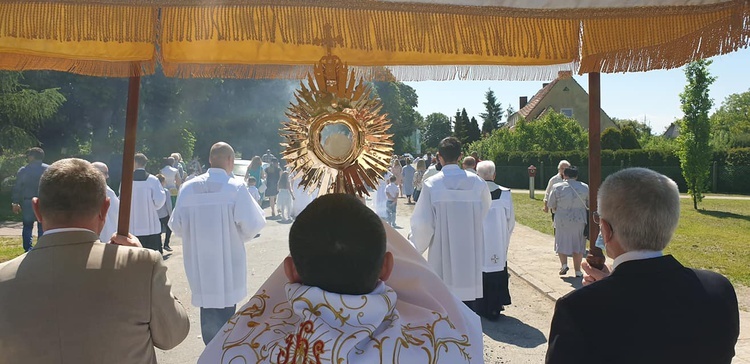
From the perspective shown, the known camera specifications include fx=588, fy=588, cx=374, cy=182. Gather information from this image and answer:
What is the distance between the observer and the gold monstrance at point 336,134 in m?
2.57

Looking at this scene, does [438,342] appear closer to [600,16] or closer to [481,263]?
[600,16]

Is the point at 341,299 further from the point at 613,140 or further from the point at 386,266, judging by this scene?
the point at 613,140

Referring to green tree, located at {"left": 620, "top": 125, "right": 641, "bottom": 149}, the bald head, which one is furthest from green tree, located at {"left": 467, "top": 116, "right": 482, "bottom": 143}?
the bald head

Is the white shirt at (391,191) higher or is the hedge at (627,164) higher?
the hedge at (627,164)

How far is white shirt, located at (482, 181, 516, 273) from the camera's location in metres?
7.14

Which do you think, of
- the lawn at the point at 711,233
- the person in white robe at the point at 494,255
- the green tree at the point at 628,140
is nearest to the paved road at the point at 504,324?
the person in white robe at the point at 494,255

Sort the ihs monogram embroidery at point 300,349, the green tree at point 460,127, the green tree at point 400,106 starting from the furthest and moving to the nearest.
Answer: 1. the green tree at point 460,127
2. the green tree at point 400,106
3. the ihs monogram embroidery at point 300,349

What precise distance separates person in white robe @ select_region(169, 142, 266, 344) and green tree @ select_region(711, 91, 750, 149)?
27222 mm

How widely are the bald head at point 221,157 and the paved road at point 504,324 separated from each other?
1816mm

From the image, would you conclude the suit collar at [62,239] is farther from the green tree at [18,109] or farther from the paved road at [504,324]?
the green tree at [18,109]

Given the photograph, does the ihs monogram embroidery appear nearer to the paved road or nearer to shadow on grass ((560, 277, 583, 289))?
the paved road

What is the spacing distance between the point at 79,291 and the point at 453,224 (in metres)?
4.63

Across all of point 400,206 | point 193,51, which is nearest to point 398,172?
point 400,206

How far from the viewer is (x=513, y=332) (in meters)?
6.55
